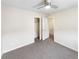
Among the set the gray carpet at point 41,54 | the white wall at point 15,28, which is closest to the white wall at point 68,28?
the gray carpet at point 41,54

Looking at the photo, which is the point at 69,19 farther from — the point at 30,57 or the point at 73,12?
the point at 30,57

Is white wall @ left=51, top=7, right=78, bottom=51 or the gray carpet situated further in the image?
white wall @ left=51, top=7, right=78, bottom=51

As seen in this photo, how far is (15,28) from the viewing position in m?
3.67

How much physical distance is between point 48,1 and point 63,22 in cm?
217

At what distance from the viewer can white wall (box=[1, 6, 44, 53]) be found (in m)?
3.18

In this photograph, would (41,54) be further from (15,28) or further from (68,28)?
(68,28)

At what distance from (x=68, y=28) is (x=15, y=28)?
116 inches

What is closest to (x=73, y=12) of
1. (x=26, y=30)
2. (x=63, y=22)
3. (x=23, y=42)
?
(x=63, y=22)

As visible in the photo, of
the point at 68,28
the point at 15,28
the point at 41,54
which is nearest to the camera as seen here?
the point at 41,54

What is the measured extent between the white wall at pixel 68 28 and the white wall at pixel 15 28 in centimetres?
200

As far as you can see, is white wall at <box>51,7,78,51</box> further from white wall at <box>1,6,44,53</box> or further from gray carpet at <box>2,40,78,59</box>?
white wall at <box>1,6,44,53</box>

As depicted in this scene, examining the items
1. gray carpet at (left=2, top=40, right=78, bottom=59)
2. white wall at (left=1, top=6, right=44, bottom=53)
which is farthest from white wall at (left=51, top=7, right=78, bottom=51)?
white wall at (left=1, top=6, right=44, bottom=53)

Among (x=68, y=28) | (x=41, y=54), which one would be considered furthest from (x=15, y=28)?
(x=68, y=28)

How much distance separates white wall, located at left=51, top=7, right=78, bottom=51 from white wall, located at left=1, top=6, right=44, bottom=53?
2.00m
